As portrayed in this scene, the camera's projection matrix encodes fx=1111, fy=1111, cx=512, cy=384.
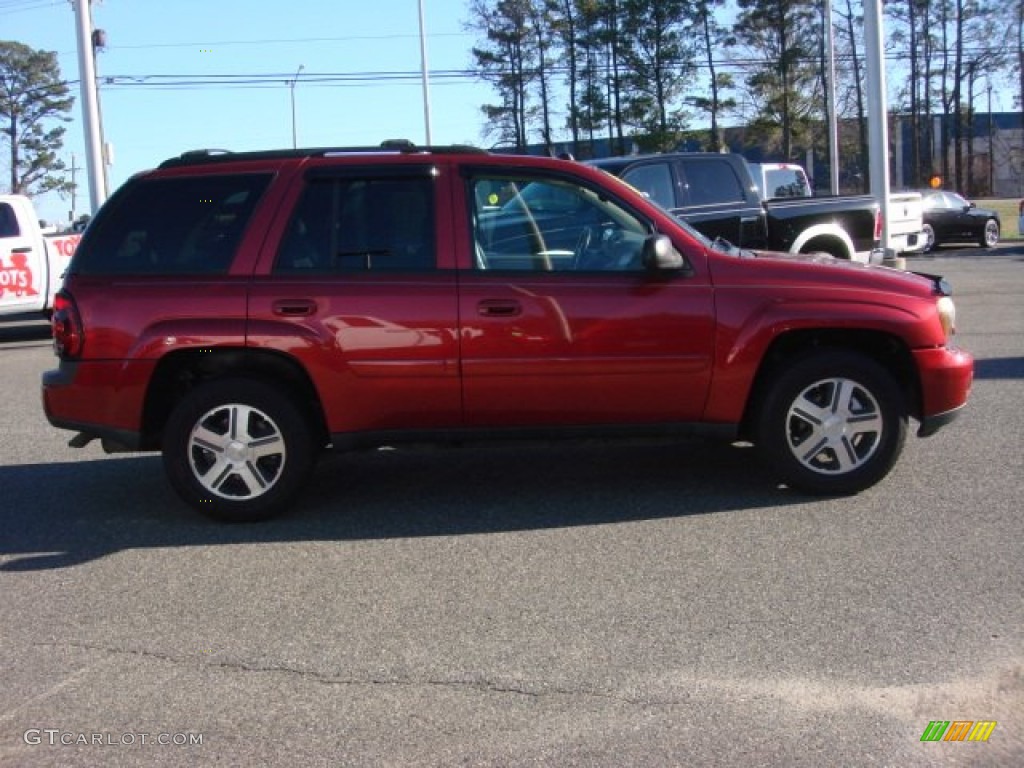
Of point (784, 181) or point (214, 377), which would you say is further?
point (784, 181)

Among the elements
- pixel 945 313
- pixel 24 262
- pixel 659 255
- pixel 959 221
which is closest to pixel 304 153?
pixel 659 255

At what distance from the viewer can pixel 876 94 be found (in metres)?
19.1

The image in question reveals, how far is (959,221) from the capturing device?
93.8 ft

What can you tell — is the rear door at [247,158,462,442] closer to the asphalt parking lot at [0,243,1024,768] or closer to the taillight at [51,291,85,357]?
the asphalt parking lot at [0,243,1024,768]

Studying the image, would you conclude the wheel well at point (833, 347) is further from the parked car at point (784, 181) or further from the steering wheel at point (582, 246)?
the parked car at point (784, 181)

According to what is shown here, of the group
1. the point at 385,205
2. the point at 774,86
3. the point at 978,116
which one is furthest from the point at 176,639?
the point at 978,116

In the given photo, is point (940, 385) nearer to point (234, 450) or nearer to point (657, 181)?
point (234, 450)

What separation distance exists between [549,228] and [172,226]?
2053 millimetres

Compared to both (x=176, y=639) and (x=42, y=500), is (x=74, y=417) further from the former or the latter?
(x=176, y=639)

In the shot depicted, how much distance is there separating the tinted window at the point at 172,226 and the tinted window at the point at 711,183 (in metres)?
7.02

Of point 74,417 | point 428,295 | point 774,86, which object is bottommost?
point 74,417

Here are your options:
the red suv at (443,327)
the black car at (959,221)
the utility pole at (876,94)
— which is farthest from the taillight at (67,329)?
the black car at (959,221)

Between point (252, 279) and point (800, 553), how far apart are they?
313 cm

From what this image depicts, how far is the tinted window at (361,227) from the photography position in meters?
5.96
